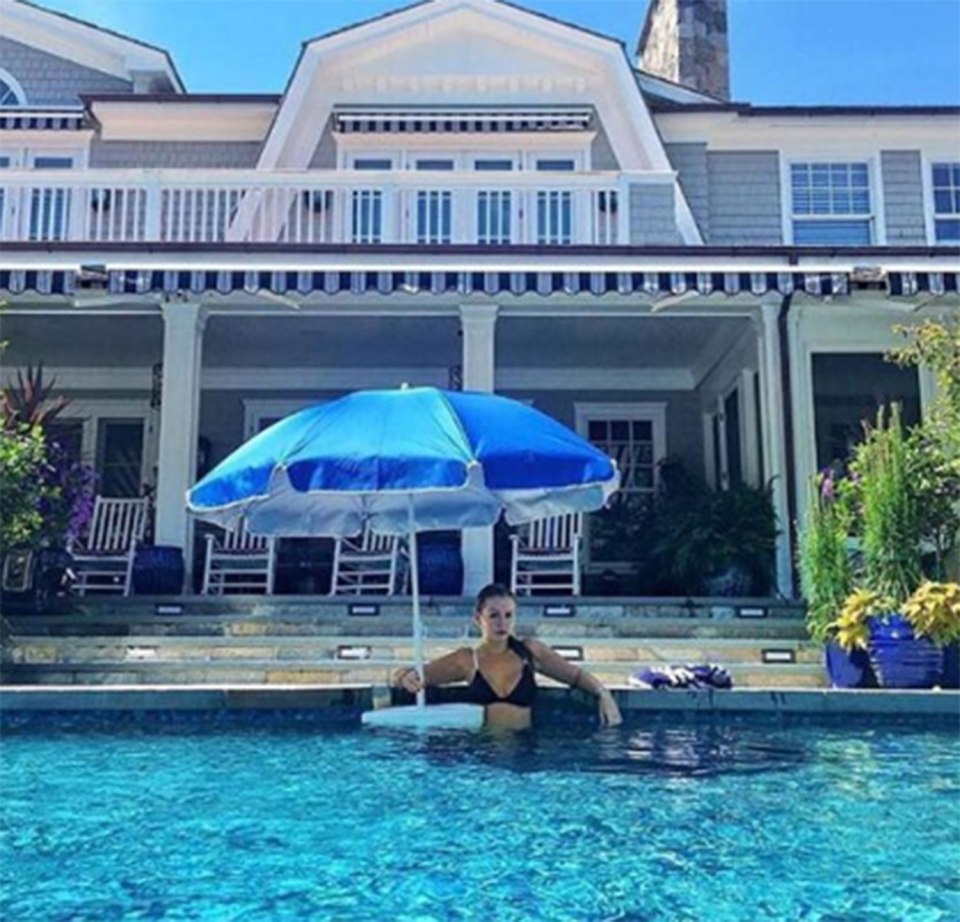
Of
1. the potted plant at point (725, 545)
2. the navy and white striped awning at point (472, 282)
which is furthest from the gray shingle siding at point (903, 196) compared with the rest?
the potted plant at point (725, 545)

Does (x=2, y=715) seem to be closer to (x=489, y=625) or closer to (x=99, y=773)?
(x=99, y=773)

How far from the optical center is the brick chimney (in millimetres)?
22562

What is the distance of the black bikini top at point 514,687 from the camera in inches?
283

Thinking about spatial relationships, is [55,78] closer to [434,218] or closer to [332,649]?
[434,218]

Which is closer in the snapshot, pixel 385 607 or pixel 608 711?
pixel 608 711

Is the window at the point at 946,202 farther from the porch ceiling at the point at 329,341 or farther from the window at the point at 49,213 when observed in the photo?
the window at the point at 49,213

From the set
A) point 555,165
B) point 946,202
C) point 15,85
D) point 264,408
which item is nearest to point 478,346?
point 264,408

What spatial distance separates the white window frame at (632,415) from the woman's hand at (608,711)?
963 cm

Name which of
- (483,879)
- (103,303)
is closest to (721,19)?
(103,303)

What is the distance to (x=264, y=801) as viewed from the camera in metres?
5.04

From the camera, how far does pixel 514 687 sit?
23.6 ft

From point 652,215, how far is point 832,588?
720 centimetres

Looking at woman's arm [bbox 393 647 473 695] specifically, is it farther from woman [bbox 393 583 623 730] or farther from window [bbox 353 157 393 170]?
window [bbox 353 157 393 170]

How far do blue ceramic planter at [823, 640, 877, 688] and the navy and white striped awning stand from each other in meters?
4.22
